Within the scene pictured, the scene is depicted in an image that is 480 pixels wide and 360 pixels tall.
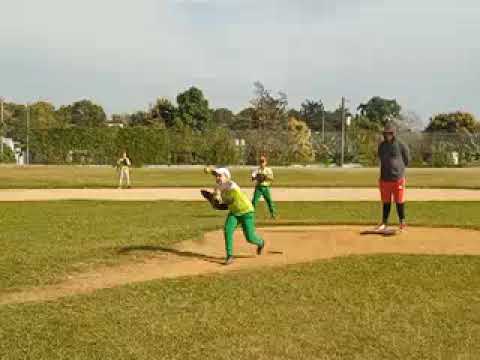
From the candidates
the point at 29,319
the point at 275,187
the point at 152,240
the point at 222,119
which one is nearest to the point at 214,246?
the point at 152,240

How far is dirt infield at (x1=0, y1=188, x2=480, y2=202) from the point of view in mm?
24891

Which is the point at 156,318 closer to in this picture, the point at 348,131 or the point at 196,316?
the point at 196,316

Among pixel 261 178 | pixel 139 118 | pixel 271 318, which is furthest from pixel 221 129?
pixel 271 318

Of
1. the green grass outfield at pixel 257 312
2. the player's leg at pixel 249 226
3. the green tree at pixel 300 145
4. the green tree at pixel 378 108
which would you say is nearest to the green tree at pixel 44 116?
the green tree at pixel 300 145

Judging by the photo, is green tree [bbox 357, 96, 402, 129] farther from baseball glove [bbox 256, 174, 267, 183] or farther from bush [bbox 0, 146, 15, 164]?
baseball glove [bbox 256, 174, 267, 183]

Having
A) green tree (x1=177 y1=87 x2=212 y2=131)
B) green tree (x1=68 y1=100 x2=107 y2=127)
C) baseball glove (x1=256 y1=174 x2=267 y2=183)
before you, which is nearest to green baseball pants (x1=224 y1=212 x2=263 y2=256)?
baseball glove (x1=256 y1=174 x2=267 y2=183)

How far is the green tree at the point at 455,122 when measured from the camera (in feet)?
290

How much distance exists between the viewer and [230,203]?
9875 millimetres

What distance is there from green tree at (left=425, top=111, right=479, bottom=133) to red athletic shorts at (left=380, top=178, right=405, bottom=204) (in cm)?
7954

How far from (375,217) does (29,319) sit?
12.2 metres

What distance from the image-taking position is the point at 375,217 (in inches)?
708

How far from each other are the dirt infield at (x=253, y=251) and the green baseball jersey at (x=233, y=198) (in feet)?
2.53

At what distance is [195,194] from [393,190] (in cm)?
1607

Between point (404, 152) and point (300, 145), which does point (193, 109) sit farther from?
point (404, 152)
